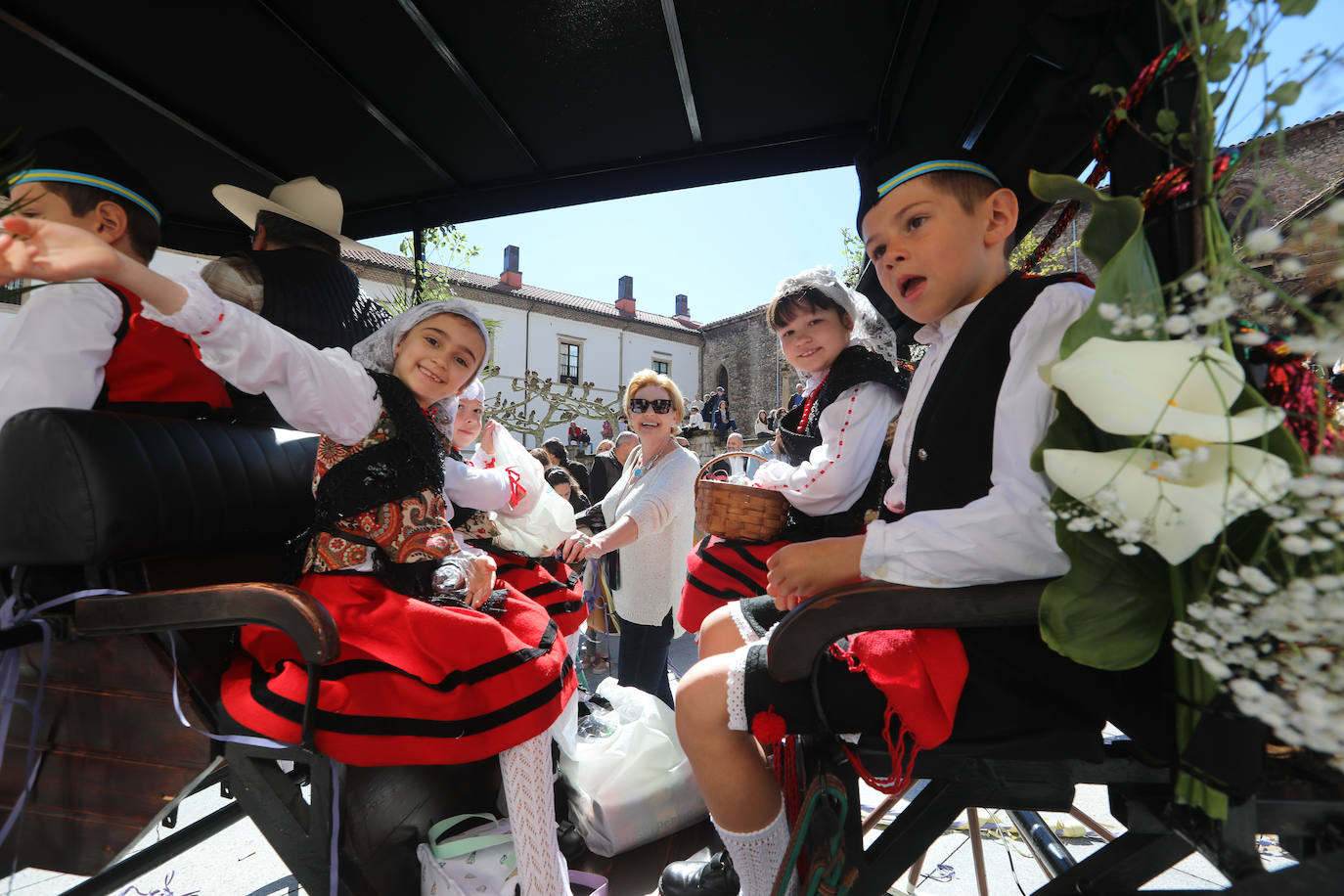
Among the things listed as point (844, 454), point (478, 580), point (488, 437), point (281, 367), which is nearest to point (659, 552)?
point (488, 437)

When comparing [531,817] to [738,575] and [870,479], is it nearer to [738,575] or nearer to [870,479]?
[738,575]

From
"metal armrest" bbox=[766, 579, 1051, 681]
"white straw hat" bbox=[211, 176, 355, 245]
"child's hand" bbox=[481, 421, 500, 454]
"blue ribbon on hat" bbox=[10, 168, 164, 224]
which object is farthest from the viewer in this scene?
"child's hand" bbox=[481, 421, 500, 454]

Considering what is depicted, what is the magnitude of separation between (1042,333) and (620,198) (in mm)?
2258

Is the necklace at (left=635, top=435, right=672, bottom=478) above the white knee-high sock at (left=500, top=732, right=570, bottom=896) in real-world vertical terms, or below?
above

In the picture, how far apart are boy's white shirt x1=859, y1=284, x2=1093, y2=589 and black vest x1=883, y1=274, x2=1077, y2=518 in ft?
0.14

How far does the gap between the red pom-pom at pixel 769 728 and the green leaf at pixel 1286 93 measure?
3.73ft

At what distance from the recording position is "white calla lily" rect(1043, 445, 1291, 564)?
681 millimetres

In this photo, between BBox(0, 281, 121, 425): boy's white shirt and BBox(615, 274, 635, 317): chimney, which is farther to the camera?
BBox(615, 274, 635, 317): chimney

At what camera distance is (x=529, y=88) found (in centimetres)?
233

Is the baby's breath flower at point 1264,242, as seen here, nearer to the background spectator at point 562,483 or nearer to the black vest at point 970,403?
the black vest at point 970,403

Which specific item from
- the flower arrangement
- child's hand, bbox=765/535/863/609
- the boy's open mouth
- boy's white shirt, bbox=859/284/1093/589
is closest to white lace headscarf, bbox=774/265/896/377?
the boy's open mouth

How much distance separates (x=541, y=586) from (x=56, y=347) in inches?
62.8

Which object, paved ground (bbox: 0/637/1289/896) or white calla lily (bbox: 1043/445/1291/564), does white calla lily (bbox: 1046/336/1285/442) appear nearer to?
white calla lily (bbox: 1043/445/1291/564)

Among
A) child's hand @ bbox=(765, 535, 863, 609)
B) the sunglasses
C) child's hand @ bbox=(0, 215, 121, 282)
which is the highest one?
child's hand @ bbox=(0, 215, 121, 282)
